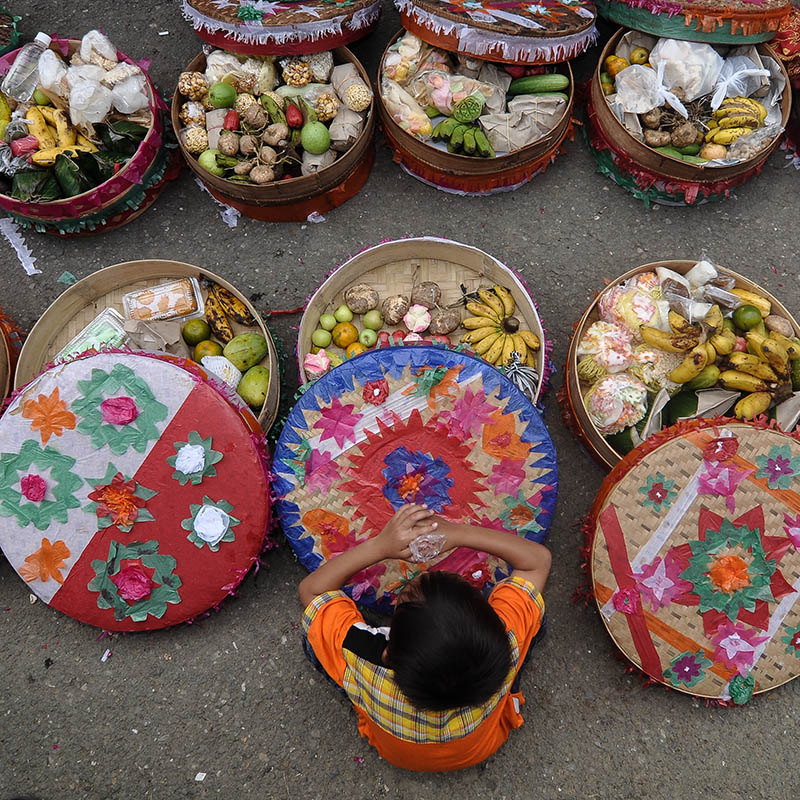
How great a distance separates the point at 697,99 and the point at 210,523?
3.22 metres

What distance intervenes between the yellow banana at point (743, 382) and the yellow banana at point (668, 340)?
209mm

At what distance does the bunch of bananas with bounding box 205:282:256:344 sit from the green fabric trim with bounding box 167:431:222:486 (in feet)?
2.28

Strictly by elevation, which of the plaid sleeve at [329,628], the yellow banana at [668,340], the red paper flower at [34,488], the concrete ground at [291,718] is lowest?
the concrete ground at [291,718]

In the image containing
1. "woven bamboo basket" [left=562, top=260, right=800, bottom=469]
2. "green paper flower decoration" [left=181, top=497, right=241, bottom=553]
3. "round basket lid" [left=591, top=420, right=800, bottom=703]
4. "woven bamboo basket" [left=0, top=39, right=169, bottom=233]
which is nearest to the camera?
"round basket lid" [left=591, top=420, right=800, bottom=703]

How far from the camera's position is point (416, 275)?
3.11 metres

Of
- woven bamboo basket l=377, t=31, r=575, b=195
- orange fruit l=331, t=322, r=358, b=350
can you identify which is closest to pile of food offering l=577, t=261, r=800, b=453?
woven bamboo basket l=377, t=31, r=575, b=195

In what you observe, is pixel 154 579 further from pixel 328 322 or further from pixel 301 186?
pixel 301 186

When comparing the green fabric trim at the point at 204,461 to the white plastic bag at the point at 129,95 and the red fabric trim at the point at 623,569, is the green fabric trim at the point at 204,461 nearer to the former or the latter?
the red fabric trim at the point at 623,569

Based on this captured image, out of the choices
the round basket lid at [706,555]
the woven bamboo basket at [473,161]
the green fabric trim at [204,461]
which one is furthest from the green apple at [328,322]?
the round basket lid at [706,555]

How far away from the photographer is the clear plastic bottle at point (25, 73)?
10.0ft

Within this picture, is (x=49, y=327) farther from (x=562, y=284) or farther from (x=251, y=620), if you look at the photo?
(x=562, y=284)

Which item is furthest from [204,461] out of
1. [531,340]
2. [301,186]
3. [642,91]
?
[642,91]

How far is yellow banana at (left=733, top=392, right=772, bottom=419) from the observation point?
2.60 metres

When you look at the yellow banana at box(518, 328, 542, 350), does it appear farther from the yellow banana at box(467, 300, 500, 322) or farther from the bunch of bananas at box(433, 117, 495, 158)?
the bunch of bananas at box(433, 117, 495, 158)
